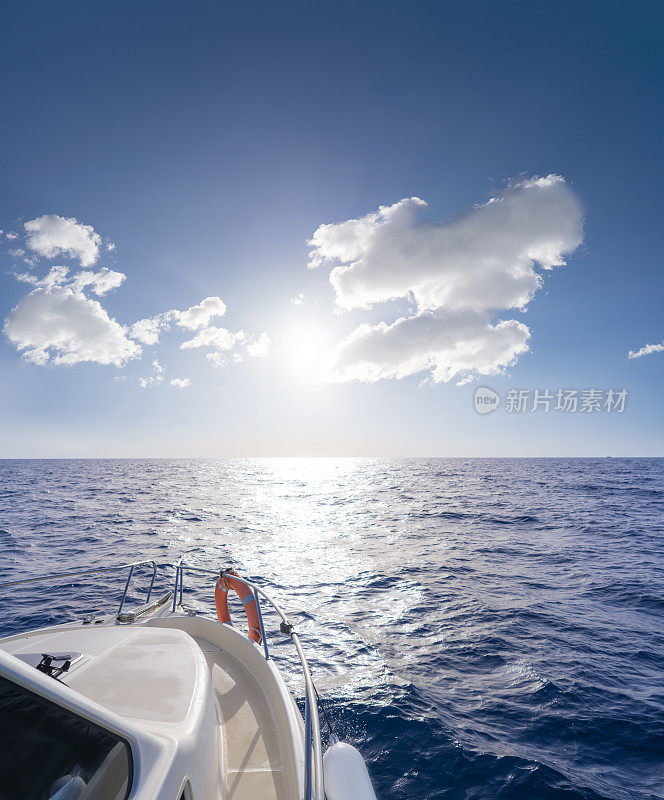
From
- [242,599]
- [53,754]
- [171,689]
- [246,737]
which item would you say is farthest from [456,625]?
[53,754]

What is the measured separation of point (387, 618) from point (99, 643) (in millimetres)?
8200

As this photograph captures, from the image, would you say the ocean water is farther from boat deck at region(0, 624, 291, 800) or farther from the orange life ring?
boat deck at region(0, 624, 291, 800)

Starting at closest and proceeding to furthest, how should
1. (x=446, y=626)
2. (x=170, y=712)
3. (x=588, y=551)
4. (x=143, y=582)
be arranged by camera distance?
(x=170, y=712), (x=446, y=626), (x=143, y=582), (x=588, y=551)

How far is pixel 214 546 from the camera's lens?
19.0m

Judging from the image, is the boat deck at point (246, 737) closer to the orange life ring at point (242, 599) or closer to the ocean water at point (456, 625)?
the orange life ring at point (242, 599)

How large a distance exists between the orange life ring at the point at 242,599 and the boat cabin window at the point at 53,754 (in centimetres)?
358

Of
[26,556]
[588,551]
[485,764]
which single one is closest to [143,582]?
[26,556]

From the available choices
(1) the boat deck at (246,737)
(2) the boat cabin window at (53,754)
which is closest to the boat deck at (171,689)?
(1) the boat deck at (246,737)

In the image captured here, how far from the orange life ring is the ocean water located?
85.8 inches

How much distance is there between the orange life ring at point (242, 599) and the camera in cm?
564

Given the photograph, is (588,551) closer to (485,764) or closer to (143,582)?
(485,764)

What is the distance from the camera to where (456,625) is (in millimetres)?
9852

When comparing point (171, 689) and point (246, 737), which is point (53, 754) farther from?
point (246, 737)

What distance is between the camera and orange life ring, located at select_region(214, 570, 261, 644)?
5641mm
